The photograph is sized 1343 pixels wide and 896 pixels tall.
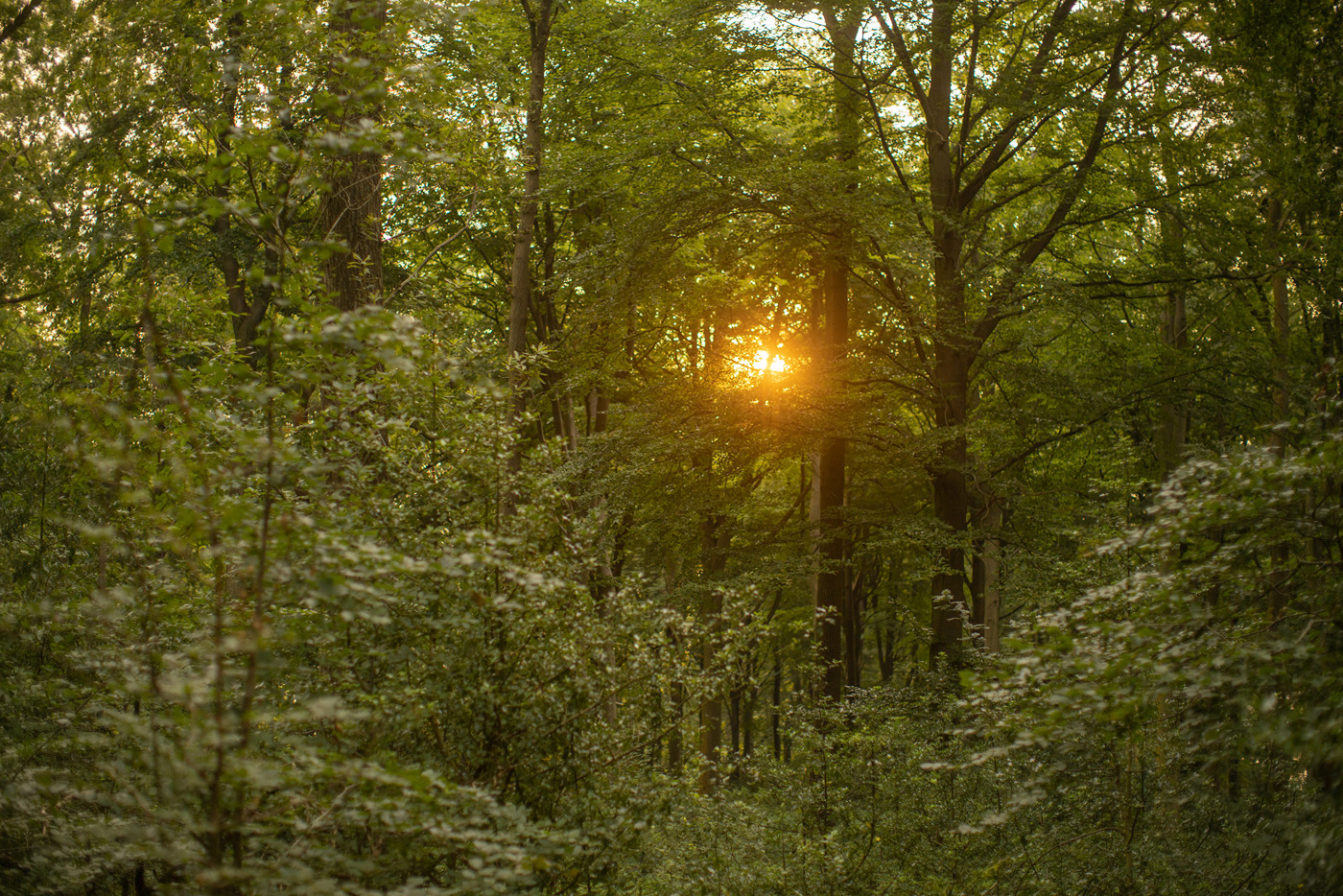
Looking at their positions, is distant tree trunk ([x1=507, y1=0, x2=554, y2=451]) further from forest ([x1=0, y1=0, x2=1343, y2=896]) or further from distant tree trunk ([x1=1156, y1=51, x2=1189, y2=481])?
distant tree trunk ([x1=1156, y1=51, x2=1189, y2=481])

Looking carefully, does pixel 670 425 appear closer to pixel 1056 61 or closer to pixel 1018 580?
pixel 1018 580

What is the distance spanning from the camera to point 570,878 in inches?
193

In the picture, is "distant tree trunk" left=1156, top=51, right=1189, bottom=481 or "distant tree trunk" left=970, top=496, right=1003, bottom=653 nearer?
"distant tree trunk" left=1156, top=51, right=1189, bottom=481

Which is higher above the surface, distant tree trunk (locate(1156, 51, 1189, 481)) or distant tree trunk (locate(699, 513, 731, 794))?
distant tree trunk (locate(1156, 51, 1189, 481))

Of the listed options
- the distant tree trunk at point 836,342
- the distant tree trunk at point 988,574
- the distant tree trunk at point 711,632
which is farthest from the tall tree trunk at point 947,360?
the distant tree trunk at point 711,632

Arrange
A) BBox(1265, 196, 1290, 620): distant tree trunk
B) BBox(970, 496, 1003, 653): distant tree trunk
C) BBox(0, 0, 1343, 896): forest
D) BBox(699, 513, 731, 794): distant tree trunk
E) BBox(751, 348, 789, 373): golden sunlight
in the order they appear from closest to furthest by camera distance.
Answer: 1. BBox(0, 0, 1343, 896): forest
2. BBox(699, 513, 731, 794): distant tree trunk
3. BBox(1265, 196, 1290, 620): distant tree trunk
4. BBox(970, 496, 1003, 653): distant tree trunk
5. BBox(751, 348, 789, 373): golden sunlight

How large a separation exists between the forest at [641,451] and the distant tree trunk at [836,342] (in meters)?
0.08

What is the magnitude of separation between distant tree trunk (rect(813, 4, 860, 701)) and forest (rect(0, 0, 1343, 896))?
0.08m

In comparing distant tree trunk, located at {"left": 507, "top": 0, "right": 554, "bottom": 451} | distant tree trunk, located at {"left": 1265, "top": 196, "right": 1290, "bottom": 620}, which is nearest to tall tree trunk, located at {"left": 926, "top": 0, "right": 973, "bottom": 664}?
distant tree trunk, located at {"left": 1265, "top": 196, "right": 1290, "bottom": 620}

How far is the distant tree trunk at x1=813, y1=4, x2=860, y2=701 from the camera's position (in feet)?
37.8

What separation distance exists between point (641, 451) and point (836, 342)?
11.0ft

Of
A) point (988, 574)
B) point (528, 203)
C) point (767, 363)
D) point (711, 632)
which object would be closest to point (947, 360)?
point (767, 363)

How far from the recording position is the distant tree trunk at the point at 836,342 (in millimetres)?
11508

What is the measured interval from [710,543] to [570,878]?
1187cm
